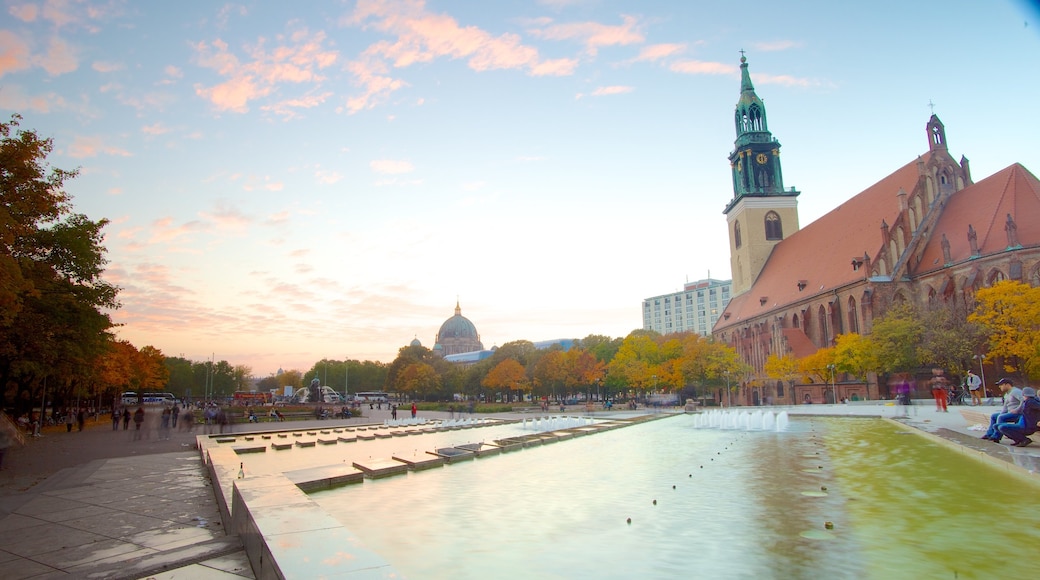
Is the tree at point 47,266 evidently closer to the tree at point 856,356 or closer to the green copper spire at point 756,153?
the tree at point 856,356

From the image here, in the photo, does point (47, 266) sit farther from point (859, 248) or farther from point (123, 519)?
point (859, 248)

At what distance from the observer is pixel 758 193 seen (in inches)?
3098

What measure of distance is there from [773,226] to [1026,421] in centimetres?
6980

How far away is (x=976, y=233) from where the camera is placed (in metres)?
44.8

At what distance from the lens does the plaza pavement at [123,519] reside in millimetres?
6027

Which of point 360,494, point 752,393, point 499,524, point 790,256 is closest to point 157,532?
point 360,494

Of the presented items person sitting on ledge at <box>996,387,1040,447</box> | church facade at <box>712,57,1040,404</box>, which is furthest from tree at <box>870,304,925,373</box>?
person sitting on ledge at <box>996,387,1040,447</box>

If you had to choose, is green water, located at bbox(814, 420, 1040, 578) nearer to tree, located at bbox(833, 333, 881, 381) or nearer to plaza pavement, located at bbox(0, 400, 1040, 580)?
plaza pavement, located at bbox(0, 400, 1040, 580)

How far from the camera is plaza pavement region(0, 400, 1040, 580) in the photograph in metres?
6.03

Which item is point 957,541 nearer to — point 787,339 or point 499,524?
point 499,524

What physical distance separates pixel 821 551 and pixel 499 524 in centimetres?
419

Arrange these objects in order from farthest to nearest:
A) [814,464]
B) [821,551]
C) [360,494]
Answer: [814,464] < [360,494] < [821,551]

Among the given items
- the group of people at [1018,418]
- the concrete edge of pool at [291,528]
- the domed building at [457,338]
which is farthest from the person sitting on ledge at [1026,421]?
the domed building at [457,338]

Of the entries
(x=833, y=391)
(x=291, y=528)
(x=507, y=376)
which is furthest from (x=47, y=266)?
(x=507, y=376)
